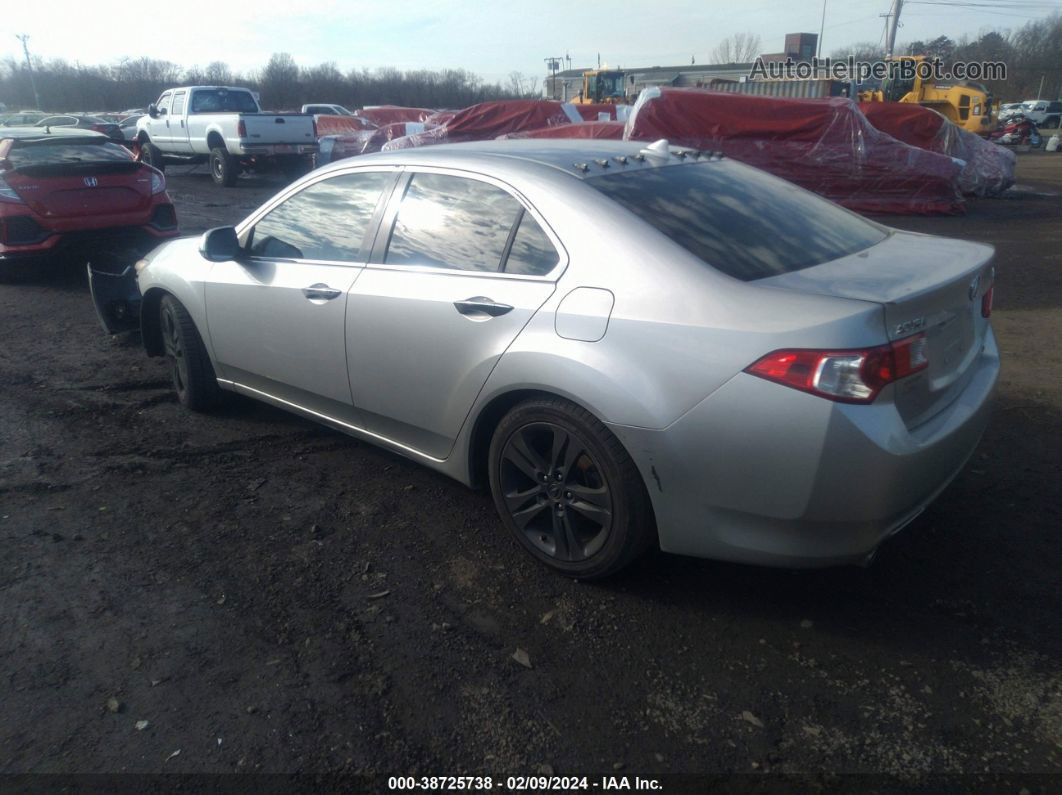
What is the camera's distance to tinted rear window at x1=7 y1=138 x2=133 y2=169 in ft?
27.8

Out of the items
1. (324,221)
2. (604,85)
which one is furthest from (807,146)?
(604,85)

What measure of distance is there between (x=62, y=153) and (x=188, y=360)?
5.35 m

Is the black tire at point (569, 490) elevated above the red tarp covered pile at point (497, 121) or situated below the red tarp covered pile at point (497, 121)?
below

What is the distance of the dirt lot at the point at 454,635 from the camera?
247cm

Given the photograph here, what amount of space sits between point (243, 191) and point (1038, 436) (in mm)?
17313

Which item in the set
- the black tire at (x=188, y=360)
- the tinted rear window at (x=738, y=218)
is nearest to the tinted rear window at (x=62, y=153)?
the black tire at (x=188, y=360)

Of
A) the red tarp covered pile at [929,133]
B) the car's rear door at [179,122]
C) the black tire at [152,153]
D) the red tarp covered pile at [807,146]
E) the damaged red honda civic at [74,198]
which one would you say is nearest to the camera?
the damaged red honda civic at [74,198]

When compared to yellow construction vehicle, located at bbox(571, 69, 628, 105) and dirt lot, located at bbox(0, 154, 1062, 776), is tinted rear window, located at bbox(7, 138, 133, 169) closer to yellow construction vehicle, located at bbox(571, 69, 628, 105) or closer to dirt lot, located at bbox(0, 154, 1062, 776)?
dirt lot, located at bbox(0, 154, 1062, 776)

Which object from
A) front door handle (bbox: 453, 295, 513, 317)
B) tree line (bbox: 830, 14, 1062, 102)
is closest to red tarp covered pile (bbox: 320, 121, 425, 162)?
front door handle (bbox: 453, 295, 513, 317)

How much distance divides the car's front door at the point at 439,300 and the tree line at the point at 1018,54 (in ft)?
219

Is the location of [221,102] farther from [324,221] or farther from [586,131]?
[324,221]

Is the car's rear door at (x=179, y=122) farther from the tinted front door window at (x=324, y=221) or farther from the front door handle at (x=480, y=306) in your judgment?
the front door handle at (x=480, y=306)

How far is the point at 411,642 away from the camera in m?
2.96

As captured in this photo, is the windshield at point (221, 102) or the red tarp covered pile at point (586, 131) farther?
the windshield at point (221, 102)
